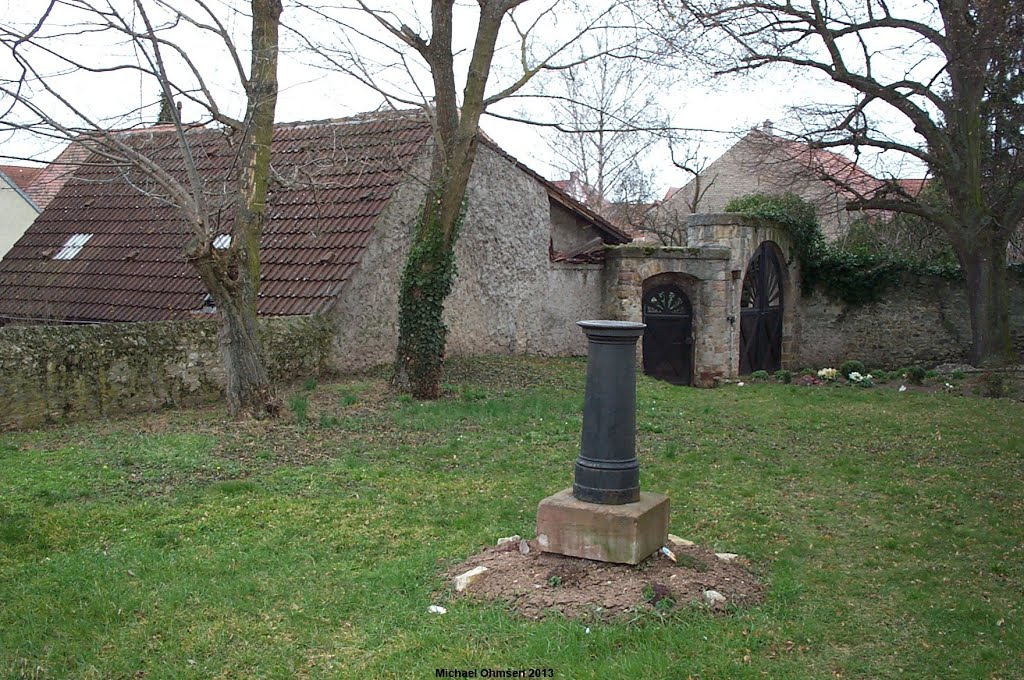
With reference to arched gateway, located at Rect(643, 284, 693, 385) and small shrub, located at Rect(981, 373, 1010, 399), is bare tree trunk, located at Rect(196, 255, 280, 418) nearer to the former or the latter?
arched gateway, located at Rect(643, 284, 693, 385)

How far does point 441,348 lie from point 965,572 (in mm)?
7717

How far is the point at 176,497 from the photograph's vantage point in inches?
273

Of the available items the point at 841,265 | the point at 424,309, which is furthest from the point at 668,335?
A: the point at 424,309

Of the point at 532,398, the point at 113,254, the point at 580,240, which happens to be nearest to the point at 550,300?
the point at 580,240

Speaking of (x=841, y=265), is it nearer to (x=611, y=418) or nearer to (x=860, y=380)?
(x=860, y=380)

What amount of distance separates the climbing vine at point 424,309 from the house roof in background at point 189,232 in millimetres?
1295

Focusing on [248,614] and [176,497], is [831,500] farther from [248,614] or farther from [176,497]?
[176,497]

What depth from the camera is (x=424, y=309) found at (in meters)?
12.2

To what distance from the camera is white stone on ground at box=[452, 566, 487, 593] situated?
16.8ft

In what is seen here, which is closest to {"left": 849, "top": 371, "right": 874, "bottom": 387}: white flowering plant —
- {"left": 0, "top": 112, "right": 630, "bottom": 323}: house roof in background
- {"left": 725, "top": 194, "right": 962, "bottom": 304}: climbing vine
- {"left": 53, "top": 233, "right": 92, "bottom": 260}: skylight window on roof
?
{"left": 725, "top": 194, "right": 962, "bottom": 304}: climbing vine

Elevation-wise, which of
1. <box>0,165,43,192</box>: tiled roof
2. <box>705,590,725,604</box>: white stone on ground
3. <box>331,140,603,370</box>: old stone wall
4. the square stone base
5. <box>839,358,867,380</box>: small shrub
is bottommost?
<box>705,590,725,604</box>: white stone on ground

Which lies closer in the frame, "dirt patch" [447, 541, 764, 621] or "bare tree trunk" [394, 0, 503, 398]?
"dirt patch" [447, 541, 764, 621]

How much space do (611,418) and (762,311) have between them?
53.6 ft

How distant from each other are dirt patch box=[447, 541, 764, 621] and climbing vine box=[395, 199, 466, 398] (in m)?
6.70
